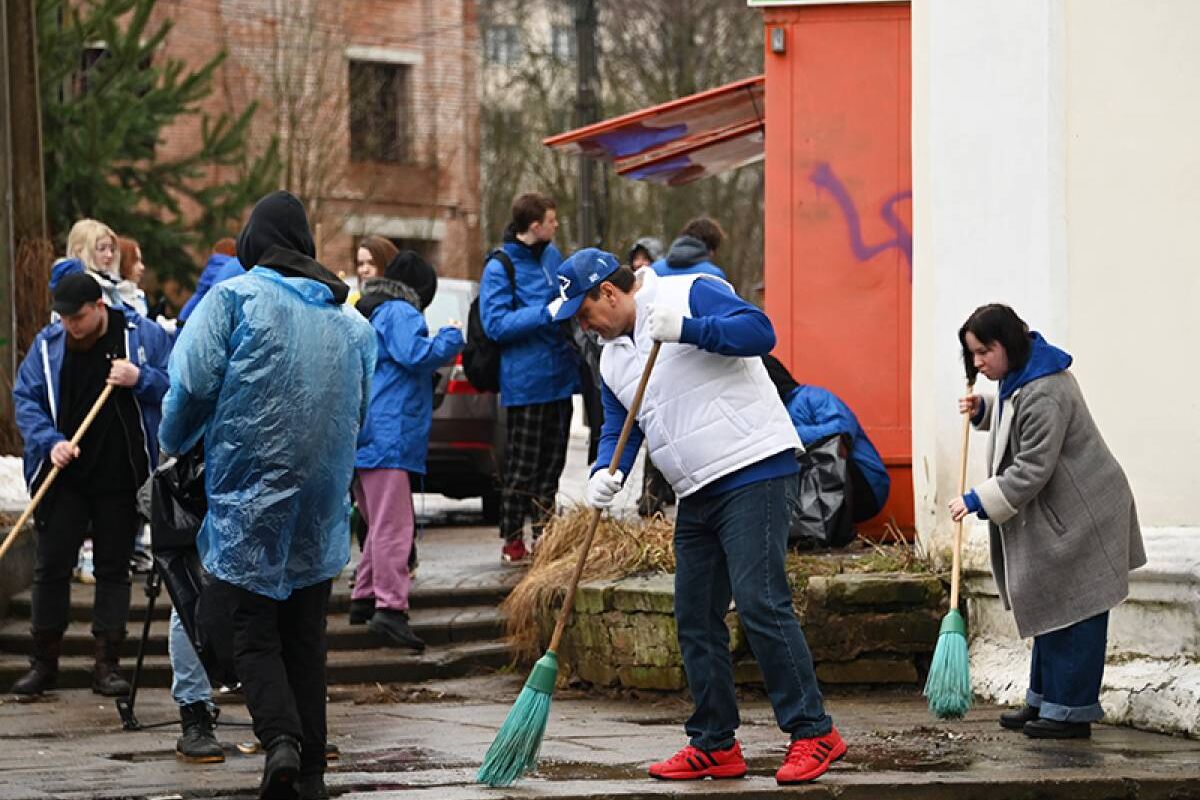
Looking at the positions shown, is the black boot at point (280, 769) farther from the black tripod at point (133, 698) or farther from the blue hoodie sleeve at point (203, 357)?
the black tripod at point (133, 698)

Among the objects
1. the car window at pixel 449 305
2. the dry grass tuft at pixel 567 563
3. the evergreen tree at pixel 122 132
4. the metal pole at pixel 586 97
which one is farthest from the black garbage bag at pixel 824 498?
the metal pole at pixel 586 97

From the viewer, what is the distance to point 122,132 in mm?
19016

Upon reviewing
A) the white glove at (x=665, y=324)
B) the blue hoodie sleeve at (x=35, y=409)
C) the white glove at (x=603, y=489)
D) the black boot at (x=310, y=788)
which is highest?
the white glove at (x=665, y=324)

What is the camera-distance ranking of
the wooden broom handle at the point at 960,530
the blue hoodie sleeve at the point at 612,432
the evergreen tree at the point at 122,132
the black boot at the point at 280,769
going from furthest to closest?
the evergreen tree at the point at 122,132 → the wooden broom handle at the point at 960,530 → the blue hoodie sleeve at the point at 612,432 → the black boot at the point at 280,769

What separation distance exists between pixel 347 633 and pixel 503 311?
1.94 m

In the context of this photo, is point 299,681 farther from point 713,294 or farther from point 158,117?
point 158,117

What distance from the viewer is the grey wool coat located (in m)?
8.37

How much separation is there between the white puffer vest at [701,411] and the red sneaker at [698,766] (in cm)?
84

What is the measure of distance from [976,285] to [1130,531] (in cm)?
170

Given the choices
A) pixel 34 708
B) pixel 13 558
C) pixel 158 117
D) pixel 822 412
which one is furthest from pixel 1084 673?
pixel 158 117

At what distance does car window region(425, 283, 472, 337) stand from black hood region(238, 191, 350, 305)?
9.17m

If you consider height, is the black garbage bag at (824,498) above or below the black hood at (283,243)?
below

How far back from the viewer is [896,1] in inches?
471

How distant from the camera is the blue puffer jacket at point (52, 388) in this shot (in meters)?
9.84
